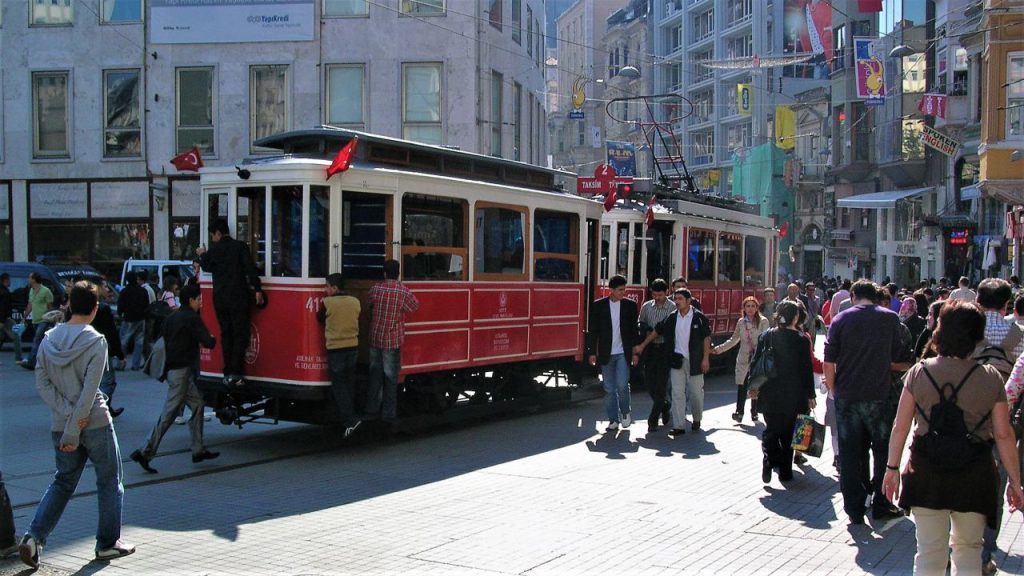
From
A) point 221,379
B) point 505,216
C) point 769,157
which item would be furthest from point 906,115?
point 221,379

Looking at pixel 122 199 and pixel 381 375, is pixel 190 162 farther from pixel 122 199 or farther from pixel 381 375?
pixel 122 199

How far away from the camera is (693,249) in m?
18.5

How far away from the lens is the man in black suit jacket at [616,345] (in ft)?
40.0

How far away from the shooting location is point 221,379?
35.1 feet

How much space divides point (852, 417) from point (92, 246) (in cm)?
2599

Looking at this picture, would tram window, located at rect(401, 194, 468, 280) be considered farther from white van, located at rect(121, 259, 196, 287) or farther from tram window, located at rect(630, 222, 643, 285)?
white van, located at rect(121, 259, 196, 287)

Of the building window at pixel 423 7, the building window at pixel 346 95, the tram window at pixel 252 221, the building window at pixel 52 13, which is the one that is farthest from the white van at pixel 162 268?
the tram window at pixel 252 221

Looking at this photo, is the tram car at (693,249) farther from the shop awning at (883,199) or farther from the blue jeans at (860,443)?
the shop awning at (883,199)

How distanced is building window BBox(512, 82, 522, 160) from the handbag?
21.2m

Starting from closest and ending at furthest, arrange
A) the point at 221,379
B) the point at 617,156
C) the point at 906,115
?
1. the point at 221,379
2. the point at 617,156
3. the point at 906,115

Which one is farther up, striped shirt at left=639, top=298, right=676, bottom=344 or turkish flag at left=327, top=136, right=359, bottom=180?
turkish flag at left=327, top=136, right=359, bottom=180

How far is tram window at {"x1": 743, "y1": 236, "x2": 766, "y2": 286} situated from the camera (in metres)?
20.9

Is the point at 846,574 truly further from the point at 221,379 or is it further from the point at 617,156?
the point at 617,156

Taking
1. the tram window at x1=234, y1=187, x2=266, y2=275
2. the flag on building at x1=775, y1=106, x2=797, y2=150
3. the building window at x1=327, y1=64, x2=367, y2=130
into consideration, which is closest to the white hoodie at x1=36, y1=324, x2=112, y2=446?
the tram window at x1=234, y1=187, x2=266, y2=275
